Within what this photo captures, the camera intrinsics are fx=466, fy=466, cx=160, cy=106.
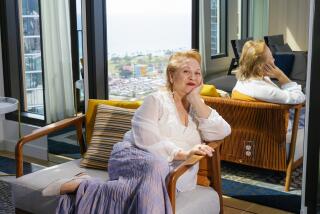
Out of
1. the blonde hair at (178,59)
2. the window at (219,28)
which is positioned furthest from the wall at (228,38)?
the blonde hair at (178,59)

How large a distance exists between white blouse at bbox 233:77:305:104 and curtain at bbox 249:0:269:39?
29cm

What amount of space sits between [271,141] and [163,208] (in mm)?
1084

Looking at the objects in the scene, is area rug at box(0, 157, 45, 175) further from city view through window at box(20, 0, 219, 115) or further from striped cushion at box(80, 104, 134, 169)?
striped cushion at box(80, 104, 134, 169)

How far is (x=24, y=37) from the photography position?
4.14 m

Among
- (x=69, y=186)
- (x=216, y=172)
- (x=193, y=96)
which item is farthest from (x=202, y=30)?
(x=69, y=186)

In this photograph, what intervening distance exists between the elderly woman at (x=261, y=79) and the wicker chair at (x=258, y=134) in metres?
0.06

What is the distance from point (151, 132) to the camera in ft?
7.77

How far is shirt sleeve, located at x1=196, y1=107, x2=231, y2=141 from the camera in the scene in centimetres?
241

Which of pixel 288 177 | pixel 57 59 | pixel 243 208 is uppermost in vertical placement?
pixel 57 59

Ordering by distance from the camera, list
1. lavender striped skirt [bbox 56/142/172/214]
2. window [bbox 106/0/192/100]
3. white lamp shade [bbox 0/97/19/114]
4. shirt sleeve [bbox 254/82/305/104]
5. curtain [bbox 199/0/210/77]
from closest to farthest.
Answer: lavender striped skirt [bbox 56/142/172/214]
shirt sleeve [bbox 254/82/305/104]
curtain [bbox 199/0/210/77]
window [bbox 106/0/192/100]
white lamp shade [bbox 0/97/19/114]

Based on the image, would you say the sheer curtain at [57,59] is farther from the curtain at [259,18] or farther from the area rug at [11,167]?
the curtain at [259,18]

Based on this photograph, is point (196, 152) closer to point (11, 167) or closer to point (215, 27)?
point (215, 27)

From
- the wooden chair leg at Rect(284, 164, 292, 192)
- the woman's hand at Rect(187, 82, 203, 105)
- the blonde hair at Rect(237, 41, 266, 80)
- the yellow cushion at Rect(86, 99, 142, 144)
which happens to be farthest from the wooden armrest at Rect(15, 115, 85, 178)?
the wooden chair leg at Rect(284, 164, 292, 192)

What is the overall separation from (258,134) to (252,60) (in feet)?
1.54
